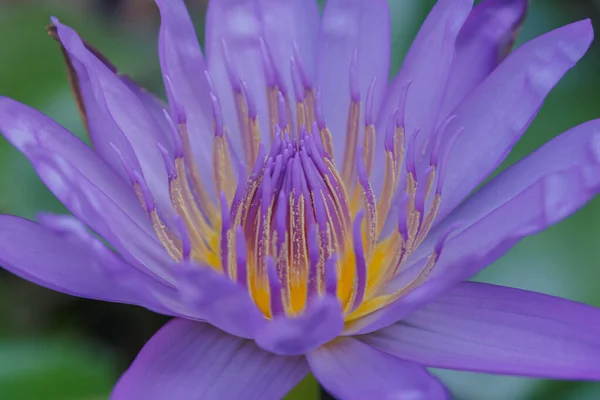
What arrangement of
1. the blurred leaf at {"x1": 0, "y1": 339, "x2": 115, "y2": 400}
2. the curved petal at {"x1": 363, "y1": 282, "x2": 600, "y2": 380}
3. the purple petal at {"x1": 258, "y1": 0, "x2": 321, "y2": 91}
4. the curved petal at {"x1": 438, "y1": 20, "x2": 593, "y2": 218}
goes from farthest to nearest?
the blurred leaf at {"x1": 0, "y1": 339, "x2": 115, "y2": 400} < the purple petal at {"x1": 258, "y1": 0, "x2": 321, "y2": 91} < the curved petal at {"x1": 438, "y1": 20, "x2": 593, "y2": 218} < the curved petal at {"x1": 363, "y1": 282, "x2": 600, "y2": 380}

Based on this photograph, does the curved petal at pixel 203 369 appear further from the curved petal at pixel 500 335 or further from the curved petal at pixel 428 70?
the curved petal at pixel 428 70

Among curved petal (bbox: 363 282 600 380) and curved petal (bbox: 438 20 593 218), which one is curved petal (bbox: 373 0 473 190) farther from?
curved petal (bbox: 363 282 600 380)

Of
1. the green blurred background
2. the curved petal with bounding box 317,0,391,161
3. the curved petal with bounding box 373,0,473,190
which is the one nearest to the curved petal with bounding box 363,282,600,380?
the curved petal with bounding box 373,0,473,190

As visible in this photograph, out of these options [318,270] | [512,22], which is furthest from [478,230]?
[512,22]

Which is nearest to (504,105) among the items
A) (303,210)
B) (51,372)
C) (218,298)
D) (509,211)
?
(509,211)

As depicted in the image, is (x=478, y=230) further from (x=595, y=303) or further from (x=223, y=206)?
(x=595, y=303)

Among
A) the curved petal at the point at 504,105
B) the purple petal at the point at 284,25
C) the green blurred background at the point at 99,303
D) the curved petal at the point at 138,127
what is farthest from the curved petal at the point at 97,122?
the green blurred background at the point at 99,303

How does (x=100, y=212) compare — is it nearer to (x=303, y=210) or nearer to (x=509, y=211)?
(x=303, y=210)
